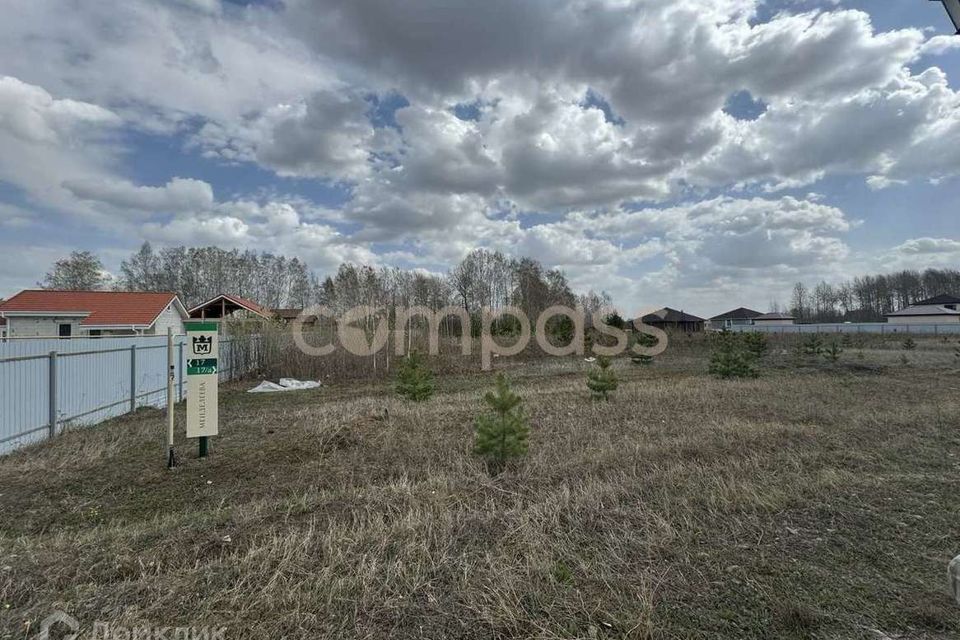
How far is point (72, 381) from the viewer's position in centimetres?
719

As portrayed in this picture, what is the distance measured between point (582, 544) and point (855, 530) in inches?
78.1

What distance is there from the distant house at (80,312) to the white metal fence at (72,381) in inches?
536

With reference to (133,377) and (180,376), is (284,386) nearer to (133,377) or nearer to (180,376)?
(180,376)

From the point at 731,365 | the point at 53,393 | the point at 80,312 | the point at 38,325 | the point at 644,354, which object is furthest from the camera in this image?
the point at 38,325

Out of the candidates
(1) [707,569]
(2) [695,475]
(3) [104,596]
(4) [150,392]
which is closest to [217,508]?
(3) [104,596]

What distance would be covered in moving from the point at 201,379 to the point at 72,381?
364 cm

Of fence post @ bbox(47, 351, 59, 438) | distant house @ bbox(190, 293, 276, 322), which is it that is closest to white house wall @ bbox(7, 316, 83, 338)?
distant house @ bbox(190, 293, 276, 322)

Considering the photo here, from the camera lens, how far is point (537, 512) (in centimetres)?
339

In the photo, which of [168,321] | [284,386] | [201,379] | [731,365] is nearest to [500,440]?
[201,379]

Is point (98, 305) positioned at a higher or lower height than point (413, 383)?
higher

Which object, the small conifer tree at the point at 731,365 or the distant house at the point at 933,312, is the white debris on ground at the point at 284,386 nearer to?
the small conifer tree at the point at 731,365

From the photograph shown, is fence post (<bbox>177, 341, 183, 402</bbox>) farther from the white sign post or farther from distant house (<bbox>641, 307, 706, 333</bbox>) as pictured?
distant house (<bbox>641, 307, 706, 333</bbox>)

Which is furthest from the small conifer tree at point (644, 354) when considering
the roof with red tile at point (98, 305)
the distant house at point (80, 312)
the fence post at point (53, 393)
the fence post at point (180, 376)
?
the roof with red tile at point (98, 305)

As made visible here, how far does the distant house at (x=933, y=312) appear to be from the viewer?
50.6 meters
